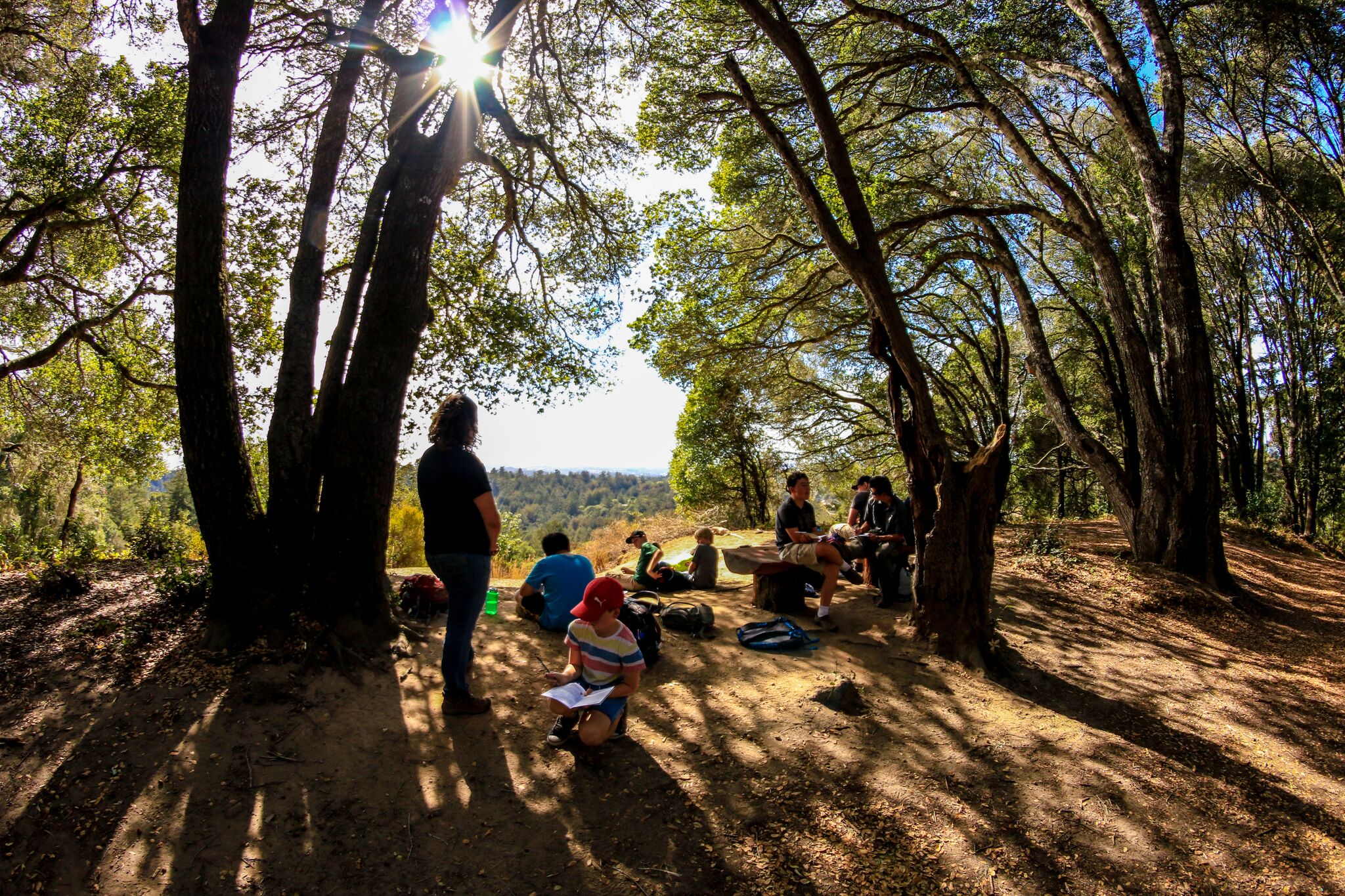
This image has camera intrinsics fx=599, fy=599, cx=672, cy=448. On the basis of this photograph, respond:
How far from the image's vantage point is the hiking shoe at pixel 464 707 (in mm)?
3844

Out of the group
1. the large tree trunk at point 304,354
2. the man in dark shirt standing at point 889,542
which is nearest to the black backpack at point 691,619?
the man in dark shirt standing at point 889,542

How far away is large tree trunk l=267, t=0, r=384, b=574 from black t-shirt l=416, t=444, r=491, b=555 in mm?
1566

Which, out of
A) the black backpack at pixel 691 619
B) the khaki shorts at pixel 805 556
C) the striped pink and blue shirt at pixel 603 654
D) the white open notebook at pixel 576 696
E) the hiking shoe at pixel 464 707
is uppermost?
the khaki shorts at pixel 805 556

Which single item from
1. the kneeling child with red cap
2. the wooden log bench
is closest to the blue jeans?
the kneeling child with red cap

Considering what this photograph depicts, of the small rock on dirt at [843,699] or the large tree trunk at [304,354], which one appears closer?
the small rock on dirt at [843,699]

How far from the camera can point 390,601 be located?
15.7 ft

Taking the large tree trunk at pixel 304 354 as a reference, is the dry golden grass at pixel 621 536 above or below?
below

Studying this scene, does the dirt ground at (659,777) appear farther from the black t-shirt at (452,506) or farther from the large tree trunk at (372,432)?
the black t-shirt at (452,506)

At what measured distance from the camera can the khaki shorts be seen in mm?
6129

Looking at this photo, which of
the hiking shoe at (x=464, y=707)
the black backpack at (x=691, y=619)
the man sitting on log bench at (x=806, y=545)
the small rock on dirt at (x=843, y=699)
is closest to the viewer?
the hiking shoe at (x=464, y=707)

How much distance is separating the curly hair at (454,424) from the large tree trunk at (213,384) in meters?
1.58

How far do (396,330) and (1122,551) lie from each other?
9865 millimetres

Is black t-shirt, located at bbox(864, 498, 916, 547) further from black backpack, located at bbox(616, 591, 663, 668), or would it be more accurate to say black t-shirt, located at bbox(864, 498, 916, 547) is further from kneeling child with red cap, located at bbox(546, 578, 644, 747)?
kneeling child with red cap, located at bbox(546, 578, 644, 747)

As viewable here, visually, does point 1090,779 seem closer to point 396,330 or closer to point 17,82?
point 396,330
